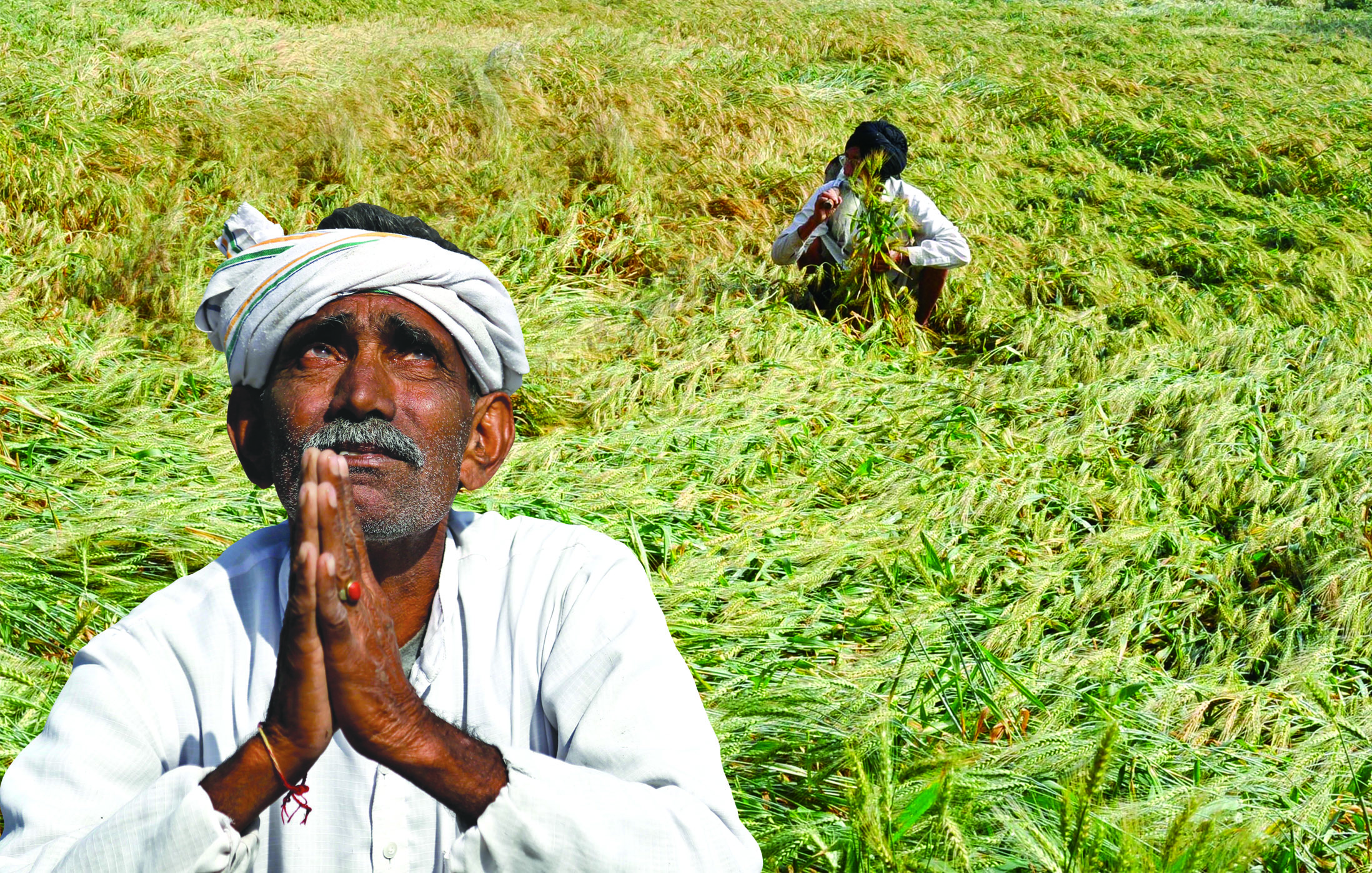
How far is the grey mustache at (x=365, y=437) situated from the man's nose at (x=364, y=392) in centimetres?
1

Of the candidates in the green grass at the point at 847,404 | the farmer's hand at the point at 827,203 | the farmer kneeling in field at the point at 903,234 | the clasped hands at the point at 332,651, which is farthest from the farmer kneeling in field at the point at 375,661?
the farmer kneeling in field at the point at 903,234

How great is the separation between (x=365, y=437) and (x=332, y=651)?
0.33 m

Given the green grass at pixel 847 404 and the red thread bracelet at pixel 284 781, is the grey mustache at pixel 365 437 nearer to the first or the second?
the red thread bracelet at pixel 284 781

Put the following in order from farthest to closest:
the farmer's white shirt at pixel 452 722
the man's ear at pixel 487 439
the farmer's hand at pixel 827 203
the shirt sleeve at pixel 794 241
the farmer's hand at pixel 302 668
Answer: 1. the shirt sleeve at pixel 794 241
2. the farmer's hand at pixel 827 203
3. the man's ear at pixel 487 439
4. the farmer's white shirt at pixel 452 722
5. the farmer's hand at pixel 302 668

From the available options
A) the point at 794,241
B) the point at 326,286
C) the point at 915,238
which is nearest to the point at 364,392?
the point at 326,286

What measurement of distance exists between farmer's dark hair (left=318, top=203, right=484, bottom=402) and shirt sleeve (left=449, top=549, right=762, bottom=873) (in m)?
0.35

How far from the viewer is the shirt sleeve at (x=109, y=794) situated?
2.76 ft

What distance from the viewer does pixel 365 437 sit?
107 centimetres

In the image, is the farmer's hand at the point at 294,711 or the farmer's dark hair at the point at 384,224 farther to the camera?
the farmer's dark hair at the point at 384,224

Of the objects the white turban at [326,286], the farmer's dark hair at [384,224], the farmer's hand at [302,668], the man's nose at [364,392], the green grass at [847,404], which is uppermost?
the farmer's dark hair at [384,224]

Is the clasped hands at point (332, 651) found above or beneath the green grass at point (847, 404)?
above

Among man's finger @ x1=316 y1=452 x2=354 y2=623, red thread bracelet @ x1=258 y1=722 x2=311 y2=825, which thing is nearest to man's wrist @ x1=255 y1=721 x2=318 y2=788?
red thread bracelet @ x1=258 y1=722 x2=311 y2=825

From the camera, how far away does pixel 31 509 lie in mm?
2586

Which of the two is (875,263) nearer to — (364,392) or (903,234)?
(903,234)
